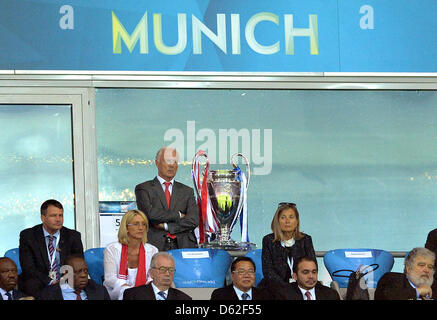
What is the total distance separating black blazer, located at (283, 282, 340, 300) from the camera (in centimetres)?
516

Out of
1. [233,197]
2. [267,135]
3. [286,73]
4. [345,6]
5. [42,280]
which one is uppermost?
[345,6]

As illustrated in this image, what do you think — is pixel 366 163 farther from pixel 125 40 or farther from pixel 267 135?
pixel 125 40

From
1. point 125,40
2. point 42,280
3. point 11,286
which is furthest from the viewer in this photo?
point 125,40

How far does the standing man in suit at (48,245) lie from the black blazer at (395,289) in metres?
2.22

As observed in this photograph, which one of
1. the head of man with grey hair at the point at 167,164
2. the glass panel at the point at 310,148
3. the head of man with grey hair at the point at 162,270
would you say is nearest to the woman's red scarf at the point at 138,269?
the head of man with grey hair at the point at 162,270

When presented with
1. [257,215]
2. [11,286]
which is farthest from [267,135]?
[11,286]

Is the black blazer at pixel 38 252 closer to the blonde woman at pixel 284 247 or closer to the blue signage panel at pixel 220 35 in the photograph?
the blonde woman at pixel 284 247

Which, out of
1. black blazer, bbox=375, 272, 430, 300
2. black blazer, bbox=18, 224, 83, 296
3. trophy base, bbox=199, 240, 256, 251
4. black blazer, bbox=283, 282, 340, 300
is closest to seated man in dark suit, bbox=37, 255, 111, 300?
black blazer, bbox=18, 224, 83, 296

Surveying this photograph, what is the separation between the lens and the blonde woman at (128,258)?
5586 millimetres

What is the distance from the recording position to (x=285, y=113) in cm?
789

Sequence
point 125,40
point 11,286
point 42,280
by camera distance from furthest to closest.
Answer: point 125,40, point 42,280, point 11,286

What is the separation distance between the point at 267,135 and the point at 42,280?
9.82 ft

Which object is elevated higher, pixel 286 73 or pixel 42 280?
pixel 286 73

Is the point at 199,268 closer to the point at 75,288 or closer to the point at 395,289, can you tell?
the point at 75,288
